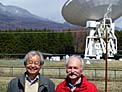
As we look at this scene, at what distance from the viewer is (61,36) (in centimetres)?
6969

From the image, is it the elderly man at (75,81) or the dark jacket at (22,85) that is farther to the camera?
the dark jacket at (22,85)

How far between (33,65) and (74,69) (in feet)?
1.56

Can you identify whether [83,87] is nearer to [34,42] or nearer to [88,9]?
[88,9]

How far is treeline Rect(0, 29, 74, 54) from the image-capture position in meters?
63.9

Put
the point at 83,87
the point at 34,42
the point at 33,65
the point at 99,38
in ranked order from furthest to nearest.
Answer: the point at 34,42 → the point at 99,38 → the point at 33,65 → the point at 83,87

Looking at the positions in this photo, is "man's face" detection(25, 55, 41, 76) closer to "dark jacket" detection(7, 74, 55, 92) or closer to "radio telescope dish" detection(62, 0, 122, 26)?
"dark jacket" detection(7, 74, 55, 92)

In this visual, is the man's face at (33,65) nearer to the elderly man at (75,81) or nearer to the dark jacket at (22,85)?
the dark jacket at (22,85)

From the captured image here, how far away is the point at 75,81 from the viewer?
4.58 m

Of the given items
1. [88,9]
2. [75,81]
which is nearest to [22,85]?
[75,81]

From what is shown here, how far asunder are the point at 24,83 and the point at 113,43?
1949 inches

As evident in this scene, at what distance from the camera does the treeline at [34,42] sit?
63875 mm

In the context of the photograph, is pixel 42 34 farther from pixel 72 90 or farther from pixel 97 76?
pixel 72 90

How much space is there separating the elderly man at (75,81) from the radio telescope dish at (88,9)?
4778 centimetres

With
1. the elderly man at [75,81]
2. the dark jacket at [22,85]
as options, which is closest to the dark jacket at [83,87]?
the elderly man at [75,81]
